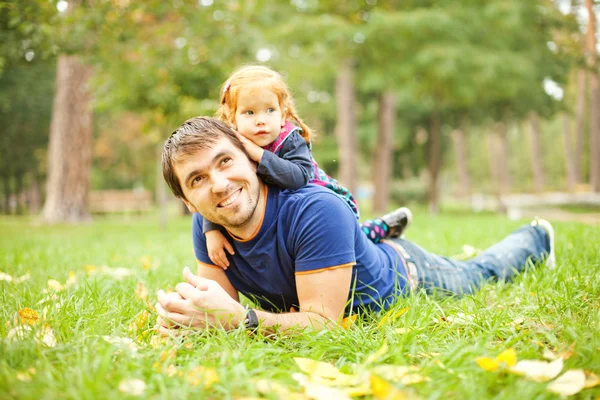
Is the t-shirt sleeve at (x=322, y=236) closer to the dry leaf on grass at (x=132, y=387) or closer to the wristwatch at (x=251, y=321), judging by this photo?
the wristwatch at (x=251, y=321)

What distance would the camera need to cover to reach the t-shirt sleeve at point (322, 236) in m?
1.90

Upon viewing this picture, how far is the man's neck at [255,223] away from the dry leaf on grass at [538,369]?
3.57 ft

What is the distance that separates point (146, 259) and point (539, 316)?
11.2 feet

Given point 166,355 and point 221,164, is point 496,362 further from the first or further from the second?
point 221,164

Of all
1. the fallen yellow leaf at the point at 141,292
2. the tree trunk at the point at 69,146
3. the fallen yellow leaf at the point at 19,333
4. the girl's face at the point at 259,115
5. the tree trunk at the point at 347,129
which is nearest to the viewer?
the fallen yellow leaf at the point at 19,333

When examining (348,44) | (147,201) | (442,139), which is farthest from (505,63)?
(147,201)

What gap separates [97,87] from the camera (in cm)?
869

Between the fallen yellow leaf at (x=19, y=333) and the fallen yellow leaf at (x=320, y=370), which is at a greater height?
the fallen yellow leaf at (x=19, y=333)

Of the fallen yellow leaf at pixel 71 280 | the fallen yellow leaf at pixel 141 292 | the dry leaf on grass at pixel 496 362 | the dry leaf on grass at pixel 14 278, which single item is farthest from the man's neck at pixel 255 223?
the dry leaf on grass at pixel 14 278

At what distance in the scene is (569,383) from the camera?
4.58 ft

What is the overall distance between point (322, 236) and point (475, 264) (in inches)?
56.9

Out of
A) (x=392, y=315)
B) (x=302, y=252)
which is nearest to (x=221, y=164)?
(x=302, y=252)

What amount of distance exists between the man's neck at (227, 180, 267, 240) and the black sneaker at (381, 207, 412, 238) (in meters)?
0.99

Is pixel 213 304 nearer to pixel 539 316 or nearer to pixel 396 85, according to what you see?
pixel 539 316
